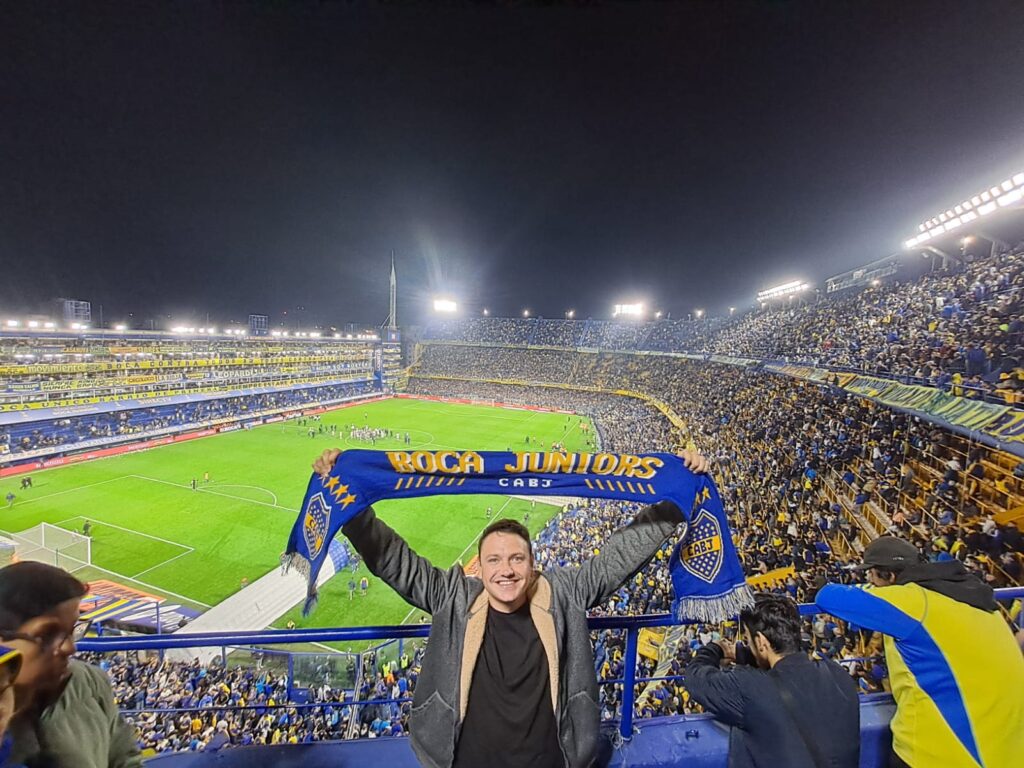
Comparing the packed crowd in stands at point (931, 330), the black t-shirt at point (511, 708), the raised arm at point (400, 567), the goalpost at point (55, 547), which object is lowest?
the goalpost at point (55, 547)

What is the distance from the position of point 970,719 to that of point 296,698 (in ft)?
37.3

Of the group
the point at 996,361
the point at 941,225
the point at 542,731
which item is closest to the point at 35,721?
the point at 542,731

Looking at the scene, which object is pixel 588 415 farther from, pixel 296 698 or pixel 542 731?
pixel 542 731

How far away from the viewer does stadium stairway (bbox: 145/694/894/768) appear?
2957mm

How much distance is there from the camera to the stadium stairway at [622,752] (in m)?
2.96

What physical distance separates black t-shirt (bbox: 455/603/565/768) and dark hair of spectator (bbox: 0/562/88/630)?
1.82m

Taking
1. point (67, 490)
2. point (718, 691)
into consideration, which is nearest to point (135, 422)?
point (67, 490)

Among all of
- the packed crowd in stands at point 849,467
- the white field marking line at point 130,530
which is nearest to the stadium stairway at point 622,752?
the packed crowd in stands at point 849,467

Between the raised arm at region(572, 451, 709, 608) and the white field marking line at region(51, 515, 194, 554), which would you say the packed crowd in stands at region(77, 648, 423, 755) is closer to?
the raised arm at region(572, 451, 709, 608)

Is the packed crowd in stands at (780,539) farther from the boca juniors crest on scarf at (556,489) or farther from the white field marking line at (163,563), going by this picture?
the white field marking line at (163,563)

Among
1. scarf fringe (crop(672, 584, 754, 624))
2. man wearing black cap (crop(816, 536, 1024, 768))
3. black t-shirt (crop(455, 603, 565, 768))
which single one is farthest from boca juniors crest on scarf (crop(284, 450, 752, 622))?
black t-shirt (crop(455, 603, 565, 768))

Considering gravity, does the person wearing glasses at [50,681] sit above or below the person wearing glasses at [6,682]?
below

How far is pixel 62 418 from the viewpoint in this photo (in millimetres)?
34625

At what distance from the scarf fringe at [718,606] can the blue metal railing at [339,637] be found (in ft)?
0.39
